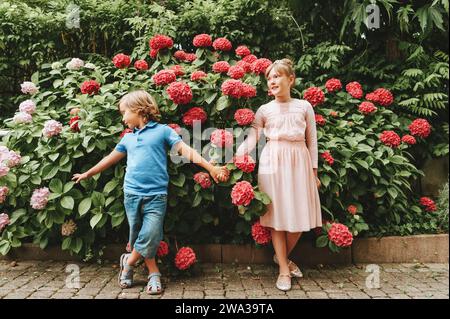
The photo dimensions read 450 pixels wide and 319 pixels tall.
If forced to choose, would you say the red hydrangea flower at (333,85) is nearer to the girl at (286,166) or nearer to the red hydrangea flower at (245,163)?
the girl at (286,166)

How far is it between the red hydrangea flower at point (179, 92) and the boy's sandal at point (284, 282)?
1606 mm

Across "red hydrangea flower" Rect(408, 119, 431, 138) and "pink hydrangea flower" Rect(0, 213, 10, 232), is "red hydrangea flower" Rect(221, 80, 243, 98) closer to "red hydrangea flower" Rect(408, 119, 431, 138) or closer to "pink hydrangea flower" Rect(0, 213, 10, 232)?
"red hydrangea flower" Rect(408, 119, 431, 138)

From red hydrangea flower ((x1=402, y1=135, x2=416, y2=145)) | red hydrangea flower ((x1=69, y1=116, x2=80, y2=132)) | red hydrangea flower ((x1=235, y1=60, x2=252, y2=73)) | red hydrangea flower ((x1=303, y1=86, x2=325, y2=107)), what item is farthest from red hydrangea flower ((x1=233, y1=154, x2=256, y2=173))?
red hydrangea flower ((x1=402, y1=135, x2=416, y2=145))

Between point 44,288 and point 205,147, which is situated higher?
point 205,147

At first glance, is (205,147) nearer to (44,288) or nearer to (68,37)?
(44,288)

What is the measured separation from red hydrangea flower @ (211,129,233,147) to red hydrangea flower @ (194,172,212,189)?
0.27 metres

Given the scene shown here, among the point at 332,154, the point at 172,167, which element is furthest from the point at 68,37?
the point at 332,154

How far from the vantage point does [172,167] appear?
348cm

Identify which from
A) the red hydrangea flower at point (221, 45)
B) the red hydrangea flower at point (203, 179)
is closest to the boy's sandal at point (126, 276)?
the red hydrangea flower at point (203, 179)

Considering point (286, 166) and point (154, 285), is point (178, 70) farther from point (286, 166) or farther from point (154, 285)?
point (154, 285)

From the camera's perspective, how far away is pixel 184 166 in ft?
11.8

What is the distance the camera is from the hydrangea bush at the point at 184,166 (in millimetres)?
3424

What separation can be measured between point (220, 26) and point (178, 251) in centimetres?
270

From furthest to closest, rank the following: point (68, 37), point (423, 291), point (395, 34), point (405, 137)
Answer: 1. point (68, 37)
2. point (395, 34)
3. point (405, 137)
4. point (423, 291)
